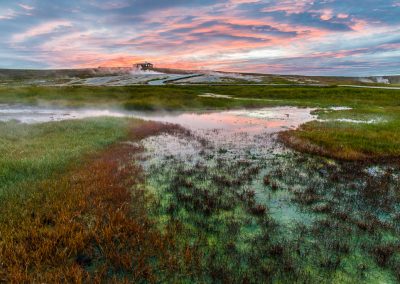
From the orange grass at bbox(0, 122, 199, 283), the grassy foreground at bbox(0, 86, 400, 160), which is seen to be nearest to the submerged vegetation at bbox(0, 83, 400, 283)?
the orange grass at bbox(0, 122, 199, 283)

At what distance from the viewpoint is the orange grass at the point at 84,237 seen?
6113 mm

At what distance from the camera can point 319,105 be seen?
44156mm

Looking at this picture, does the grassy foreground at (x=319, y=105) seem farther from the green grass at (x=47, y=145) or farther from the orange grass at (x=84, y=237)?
the green grass at (x=47, y=145)

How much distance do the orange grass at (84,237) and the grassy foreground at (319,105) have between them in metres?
11.8

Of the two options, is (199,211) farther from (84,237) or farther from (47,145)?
(47,145)

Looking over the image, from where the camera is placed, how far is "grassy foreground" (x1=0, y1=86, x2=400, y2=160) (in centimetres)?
1775

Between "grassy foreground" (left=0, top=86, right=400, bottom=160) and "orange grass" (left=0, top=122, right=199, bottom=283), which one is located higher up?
"grassy foreground" (left=0, top=86, right=400, bottom=160)

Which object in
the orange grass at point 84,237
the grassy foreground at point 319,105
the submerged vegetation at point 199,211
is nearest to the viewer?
the orange grass at point 84,237

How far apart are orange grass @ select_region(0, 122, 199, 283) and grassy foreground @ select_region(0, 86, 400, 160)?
11765 mm

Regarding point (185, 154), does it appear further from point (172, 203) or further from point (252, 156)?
point (172, 203)

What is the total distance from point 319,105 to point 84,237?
42.6 meters

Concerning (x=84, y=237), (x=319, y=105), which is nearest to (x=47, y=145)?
(x=84, y=237)

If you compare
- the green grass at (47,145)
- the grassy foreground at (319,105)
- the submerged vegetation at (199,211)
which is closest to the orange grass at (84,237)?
the submerged vegetation at (199,211)

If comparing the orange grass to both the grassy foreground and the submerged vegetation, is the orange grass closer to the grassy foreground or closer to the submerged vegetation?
the submerged vegetation
